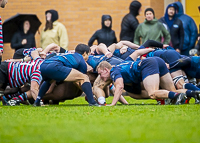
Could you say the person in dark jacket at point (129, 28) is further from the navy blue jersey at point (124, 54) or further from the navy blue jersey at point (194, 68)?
the navy blue jersey at point (194, 68)

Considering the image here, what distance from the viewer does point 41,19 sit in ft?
53.5

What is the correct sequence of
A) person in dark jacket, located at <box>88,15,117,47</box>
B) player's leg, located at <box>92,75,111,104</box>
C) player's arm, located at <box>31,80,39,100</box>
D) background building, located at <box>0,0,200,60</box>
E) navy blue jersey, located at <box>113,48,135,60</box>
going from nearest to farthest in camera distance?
1. player's leg, located at <box>92,75,111,104</box>
2. player's arm, located at <box>31,80,39,100</box>
3. navy blue jersey, located at <box>113,48,135,60</box>
4. person in dark jacket, located at <box>88,15,117,47</box>
5. background building, located at <box>0,0,200,60</box>

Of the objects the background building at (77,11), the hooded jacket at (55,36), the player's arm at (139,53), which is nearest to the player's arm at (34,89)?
the player's arm at (139,53)

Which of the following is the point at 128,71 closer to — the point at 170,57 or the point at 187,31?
the point at 170,57

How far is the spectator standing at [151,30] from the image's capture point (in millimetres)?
13570

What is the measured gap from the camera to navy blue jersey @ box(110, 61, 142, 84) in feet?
30.5

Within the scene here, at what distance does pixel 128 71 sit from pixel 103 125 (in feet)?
11.7

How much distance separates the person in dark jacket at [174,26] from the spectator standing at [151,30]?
475mm

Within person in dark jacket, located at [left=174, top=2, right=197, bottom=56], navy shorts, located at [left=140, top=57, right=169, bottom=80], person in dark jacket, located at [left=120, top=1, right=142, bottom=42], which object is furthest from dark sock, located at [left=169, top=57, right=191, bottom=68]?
person in dark jacket, located at [left=174, top=2, right=197, bottom=56]

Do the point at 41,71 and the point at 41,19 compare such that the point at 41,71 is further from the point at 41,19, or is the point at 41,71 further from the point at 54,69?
the point at 41,19

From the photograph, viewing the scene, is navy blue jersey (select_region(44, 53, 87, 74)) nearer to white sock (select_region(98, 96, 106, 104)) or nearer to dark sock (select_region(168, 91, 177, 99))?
white sock (select_region(98, 96, 106, 104))

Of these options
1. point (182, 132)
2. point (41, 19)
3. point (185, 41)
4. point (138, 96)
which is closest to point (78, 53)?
point (138, 96)

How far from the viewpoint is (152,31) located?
13594mm

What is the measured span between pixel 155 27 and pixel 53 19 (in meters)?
2.75
